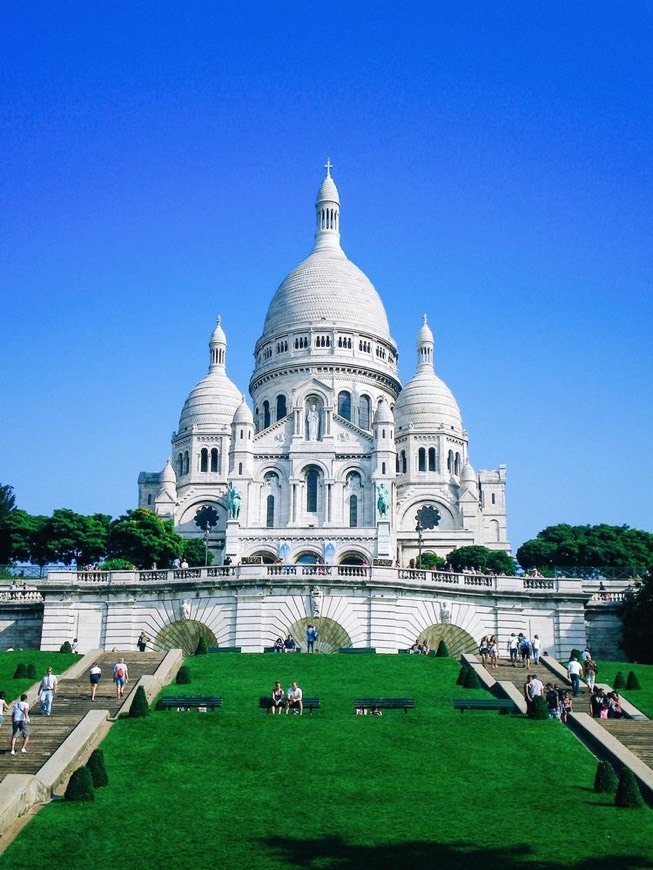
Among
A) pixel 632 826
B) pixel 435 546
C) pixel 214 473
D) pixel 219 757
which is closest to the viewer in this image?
pixel 632 826

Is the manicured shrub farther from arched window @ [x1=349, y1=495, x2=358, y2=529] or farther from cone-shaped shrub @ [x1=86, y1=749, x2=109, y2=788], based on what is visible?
arched window @ [x1=349, y1=495, x2=358, y2=529]

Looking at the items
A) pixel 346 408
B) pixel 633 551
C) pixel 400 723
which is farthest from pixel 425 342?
pixel 400 723

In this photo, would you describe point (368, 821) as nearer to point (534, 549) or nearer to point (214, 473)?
point (534, 549)

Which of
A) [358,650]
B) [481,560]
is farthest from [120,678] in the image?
[481,560]

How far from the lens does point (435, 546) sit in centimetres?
10238

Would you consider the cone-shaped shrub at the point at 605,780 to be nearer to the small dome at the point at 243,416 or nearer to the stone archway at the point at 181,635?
the stone archway at the point at 181,635

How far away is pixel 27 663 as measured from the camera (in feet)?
125

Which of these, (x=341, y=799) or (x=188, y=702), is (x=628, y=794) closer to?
(x=341, y=799)

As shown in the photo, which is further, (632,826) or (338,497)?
(338,497)

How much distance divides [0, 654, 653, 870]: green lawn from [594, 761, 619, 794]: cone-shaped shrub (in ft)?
0.69

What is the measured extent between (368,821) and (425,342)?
100 metres

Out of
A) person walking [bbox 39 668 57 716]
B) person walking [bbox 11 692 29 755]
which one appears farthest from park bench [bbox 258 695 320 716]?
person walking [bbox 11 692 29 755]

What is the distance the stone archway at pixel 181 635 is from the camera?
44812 mm

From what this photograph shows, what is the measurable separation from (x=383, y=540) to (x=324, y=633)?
161 feet
